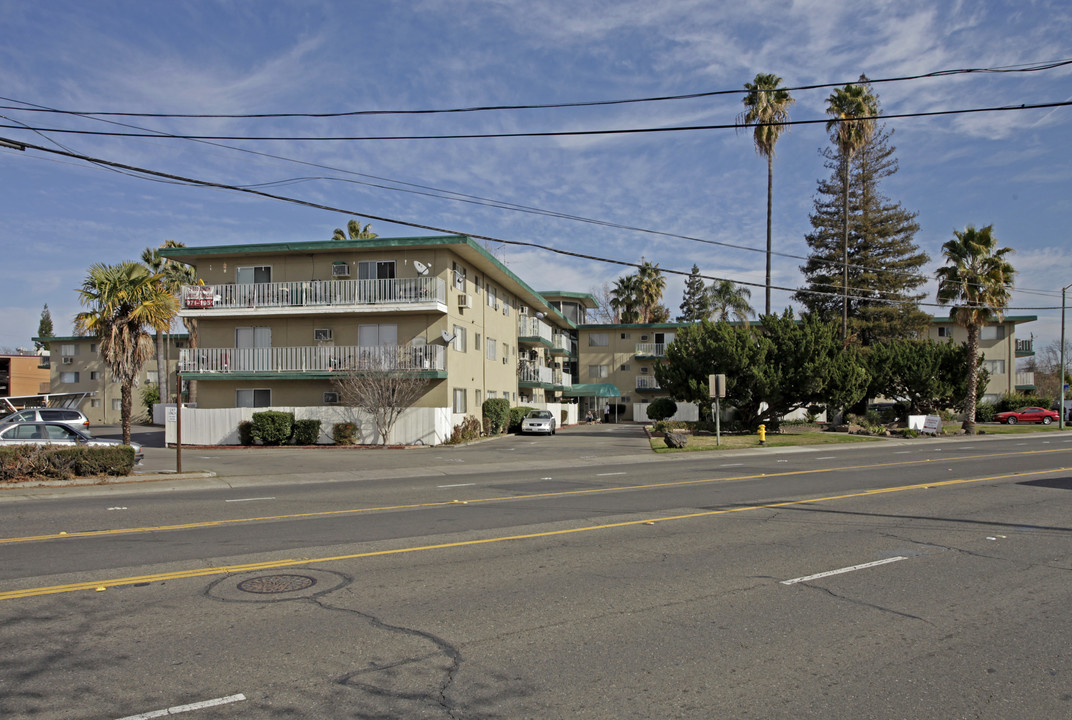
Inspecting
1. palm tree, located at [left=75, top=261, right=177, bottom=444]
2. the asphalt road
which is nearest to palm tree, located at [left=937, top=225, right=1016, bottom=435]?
the asphalt road

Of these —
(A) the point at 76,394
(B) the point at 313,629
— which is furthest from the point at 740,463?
(A) the point at 76,394

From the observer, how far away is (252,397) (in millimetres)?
34281

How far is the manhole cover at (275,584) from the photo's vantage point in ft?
23.4

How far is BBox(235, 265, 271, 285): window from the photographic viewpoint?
3388cm

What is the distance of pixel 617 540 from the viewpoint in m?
9.65

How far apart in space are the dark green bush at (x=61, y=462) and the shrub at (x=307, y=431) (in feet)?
45.0

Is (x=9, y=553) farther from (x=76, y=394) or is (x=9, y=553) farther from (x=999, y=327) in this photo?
(x=999, y=327)

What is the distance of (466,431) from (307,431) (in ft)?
22.4

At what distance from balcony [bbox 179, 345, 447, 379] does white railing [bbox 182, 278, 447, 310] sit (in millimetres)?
1968

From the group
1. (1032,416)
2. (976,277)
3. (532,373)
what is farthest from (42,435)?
(1032,416)

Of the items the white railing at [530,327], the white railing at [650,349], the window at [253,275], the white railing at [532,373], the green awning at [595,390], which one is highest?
the window at [253,275]

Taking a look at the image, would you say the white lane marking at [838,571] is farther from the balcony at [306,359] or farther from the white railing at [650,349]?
the white railing at [650,349]

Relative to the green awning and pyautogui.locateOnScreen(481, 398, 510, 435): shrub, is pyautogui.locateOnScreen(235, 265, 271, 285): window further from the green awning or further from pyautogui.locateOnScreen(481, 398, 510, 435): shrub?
the green awning

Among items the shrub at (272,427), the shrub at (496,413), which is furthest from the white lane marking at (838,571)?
the shrub at (496,413)
